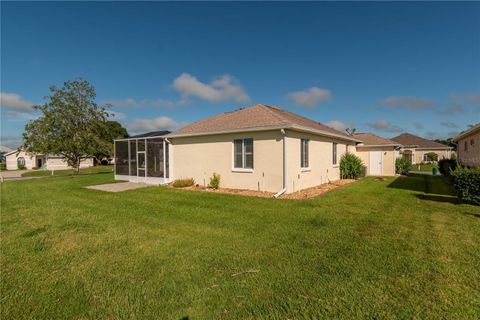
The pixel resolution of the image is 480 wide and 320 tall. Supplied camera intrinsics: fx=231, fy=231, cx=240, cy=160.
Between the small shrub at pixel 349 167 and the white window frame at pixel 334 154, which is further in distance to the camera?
the small shrub at pixel 349 167

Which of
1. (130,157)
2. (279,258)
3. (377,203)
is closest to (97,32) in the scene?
(130,157)

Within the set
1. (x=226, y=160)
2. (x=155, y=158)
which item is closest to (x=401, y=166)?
(x=226, y=160)

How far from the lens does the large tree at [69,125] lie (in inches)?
872

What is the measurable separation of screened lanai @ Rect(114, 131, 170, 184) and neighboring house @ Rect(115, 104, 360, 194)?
7cm

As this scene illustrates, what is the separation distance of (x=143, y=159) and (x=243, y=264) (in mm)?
13748

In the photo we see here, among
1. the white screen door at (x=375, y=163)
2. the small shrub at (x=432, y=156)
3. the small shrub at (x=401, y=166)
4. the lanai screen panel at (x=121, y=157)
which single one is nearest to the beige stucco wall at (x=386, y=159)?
the white screen door at (x=375, y=163)

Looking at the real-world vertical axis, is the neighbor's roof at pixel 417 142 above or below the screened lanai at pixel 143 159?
above

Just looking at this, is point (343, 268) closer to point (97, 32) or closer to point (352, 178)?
point (352, 178)

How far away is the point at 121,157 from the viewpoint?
17.1 m

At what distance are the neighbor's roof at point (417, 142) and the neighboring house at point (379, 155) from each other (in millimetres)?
23014

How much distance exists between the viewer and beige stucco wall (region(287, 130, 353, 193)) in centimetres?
1061

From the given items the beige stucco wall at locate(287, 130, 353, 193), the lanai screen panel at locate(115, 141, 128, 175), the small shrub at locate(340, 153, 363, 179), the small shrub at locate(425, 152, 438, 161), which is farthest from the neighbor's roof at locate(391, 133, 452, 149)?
the lanai screen panel at locate(115, 141, 128, 175)

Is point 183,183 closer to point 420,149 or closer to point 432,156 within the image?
point 432,156

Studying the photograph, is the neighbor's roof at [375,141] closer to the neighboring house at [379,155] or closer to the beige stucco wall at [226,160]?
the neighboring house at [379,155]
